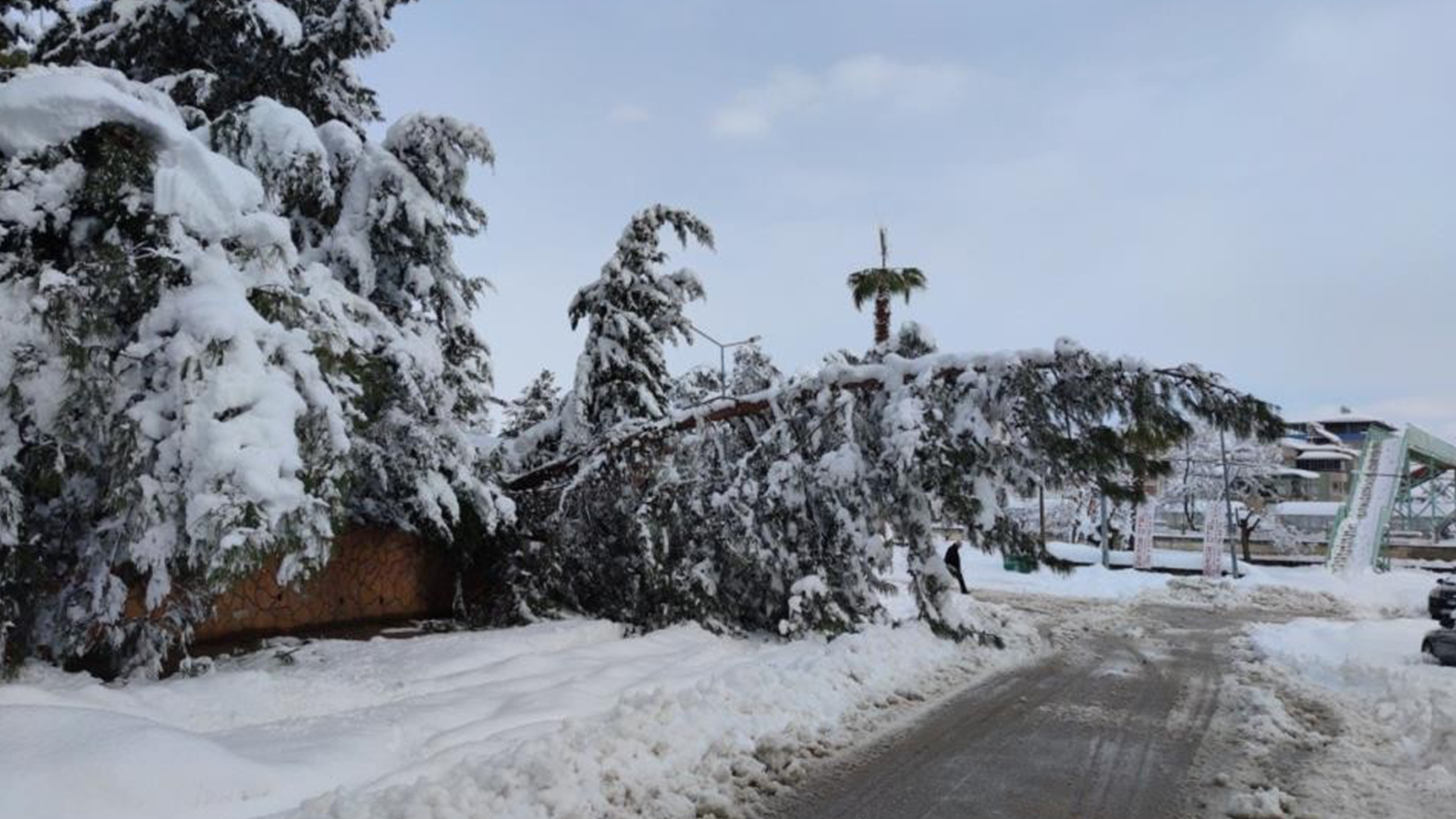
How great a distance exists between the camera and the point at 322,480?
19.3 ft

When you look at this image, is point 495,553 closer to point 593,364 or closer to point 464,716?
point 593,364

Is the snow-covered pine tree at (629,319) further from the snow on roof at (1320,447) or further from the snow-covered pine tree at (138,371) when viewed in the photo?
the snow on roof at (1320,447)

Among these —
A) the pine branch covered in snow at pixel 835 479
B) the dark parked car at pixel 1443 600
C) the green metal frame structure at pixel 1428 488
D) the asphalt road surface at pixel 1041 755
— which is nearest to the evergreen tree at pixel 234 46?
the pine branch covered in snow at pixel 835 479

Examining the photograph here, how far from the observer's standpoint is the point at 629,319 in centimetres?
1423

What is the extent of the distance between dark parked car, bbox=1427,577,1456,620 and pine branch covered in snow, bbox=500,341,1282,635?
21.7 feet

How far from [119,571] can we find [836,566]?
22.9 feet

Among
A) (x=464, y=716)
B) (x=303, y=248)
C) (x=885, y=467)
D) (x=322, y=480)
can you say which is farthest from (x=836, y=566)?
(x=303, y=248)

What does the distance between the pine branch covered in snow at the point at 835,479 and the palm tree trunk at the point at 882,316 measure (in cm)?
775

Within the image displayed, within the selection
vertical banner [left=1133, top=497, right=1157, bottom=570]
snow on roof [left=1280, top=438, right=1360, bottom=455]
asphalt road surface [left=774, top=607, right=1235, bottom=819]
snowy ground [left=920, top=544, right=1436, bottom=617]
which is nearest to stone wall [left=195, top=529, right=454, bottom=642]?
asphalt road surface [left=774, top=607, right=1235, bottom=819]

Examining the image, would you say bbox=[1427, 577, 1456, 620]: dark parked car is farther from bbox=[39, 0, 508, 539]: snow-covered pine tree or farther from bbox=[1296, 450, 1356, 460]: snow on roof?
bbox=[1296, 450, 1356, 460]: snow on roof

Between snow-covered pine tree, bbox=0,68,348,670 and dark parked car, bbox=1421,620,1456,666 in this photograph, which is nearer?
snow-covered pine tree, bbox=0,68,348,670

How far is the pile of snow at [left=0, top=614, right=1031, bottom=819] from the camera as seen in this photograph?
4.02 meters

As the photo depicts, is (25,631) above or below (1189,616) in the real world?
above

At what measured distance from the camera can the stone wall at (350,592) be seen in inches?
332
